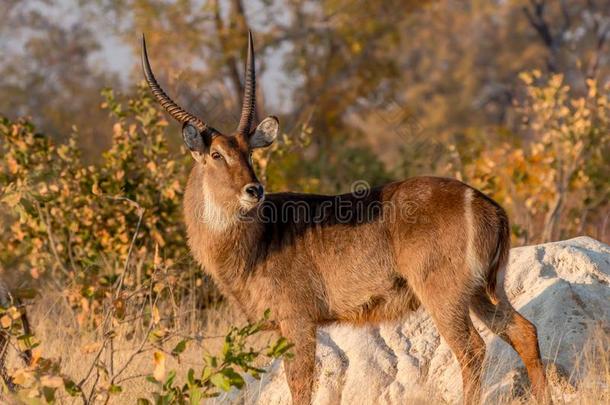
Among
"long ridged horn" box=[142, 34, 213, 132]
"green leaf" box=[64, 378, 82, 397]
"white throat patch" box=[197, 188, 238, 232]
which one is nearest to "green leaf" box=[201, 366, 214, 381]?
"green leaf" box=[64, 378, 82, 397]

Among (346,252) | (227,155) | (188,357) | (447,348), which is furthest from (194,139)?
(447,348)

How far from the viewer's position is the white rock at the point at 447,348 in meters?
5.71

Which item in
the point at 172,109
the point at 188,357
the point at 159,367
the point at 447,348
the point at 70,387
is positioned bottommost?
the point at 188,357

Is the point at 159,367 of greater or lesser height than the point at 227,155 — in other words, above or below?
below

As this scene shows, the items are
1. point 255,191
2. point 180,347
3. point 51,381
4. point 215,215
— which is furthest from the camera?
point 215,215

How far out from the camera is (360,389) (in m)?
5.74

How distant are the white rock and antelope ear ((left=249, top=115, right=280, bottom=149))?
55.2 inches

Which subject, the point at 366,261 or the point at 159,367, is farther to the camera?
the point at 366,261

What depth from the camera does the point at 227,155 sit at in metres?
5.75

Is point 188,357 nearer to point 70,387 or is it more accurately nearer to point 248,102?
point 248,102

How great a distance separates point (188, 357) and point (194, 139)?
178cm

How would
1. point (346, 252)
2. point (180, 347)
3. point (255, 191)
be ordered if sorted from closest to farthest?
point (180, 347) → point (255, 191) → point (346, 252)

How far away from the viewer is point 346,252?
5.75 metres

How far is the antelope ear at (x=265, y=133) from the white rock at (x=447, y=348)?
140cm
